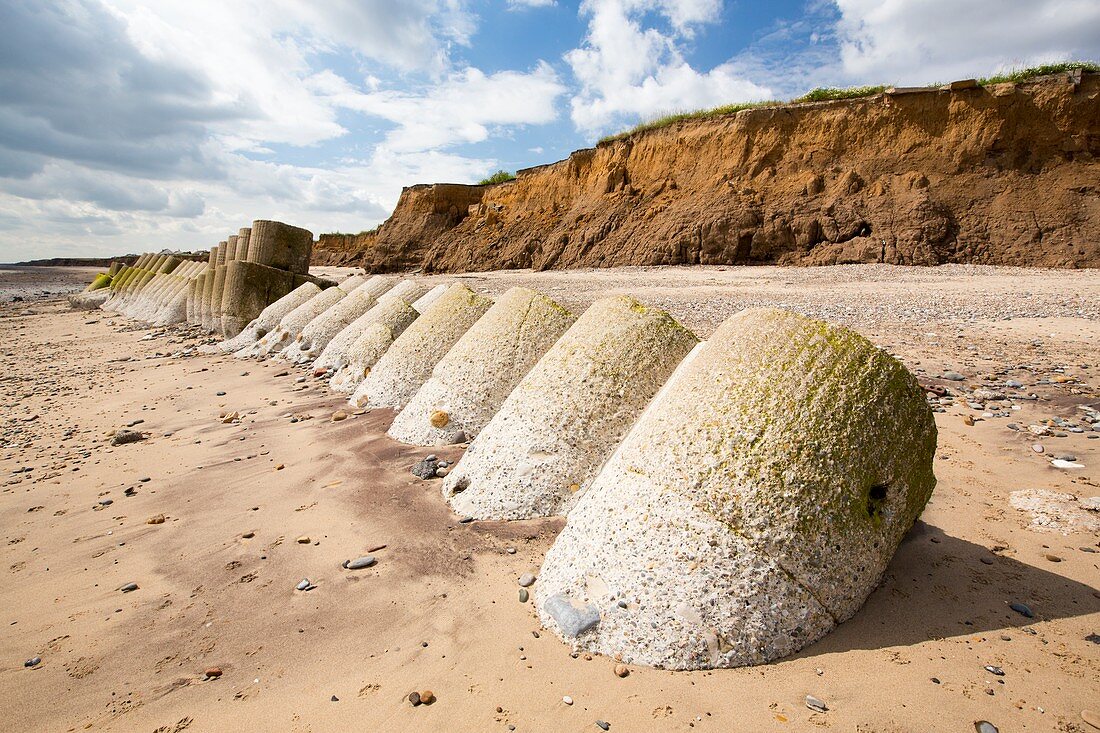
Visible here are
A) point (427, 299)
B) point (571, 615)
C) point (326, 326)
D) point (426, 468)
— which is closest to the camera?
point (571, 615)

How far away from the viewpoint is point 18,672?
8.36ft

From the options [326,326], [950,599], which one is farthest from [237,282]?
[950,599]

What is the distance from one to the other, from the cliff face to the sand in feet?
44.5

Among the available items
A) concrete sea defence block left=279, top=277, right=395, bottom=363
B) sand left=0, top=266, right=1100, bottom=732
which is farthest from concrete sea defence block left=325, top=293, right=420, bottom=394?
concrete sea defence block left=279, top=277, right=395, bottom=363

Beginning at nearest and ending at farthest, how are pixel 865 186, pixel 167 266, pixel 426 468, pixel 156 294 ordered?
pixel 426 468, pixel 156 294, pixel 865 186, pixel 167 266

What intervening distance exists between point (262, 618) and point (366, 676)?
29.5 inches

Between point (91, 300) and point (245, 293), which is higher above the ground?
point (245, 293)

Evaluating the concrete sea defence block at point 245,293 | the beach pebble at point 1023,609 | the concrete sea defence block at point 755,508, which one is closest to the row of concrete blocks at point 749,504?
the concrete sea defence block at point 755,508

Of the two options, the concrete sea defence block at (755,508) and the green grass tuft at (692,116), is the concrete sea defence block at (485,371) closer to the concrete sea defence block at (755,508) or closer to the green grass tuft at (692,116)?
the concrete sea defence block at (755,508)

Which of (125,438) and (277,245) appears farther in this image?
(277,245)

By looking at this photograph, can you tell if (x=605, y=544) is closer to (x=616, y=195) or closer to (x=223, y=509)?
(x=223, y=509)

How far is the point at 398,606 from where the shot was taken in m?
2.72

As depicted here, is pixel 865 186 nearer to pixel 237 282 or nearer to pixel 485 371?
pixel 237 282

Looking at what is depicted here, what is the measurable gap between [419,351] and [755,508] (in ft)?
A: 14.0
